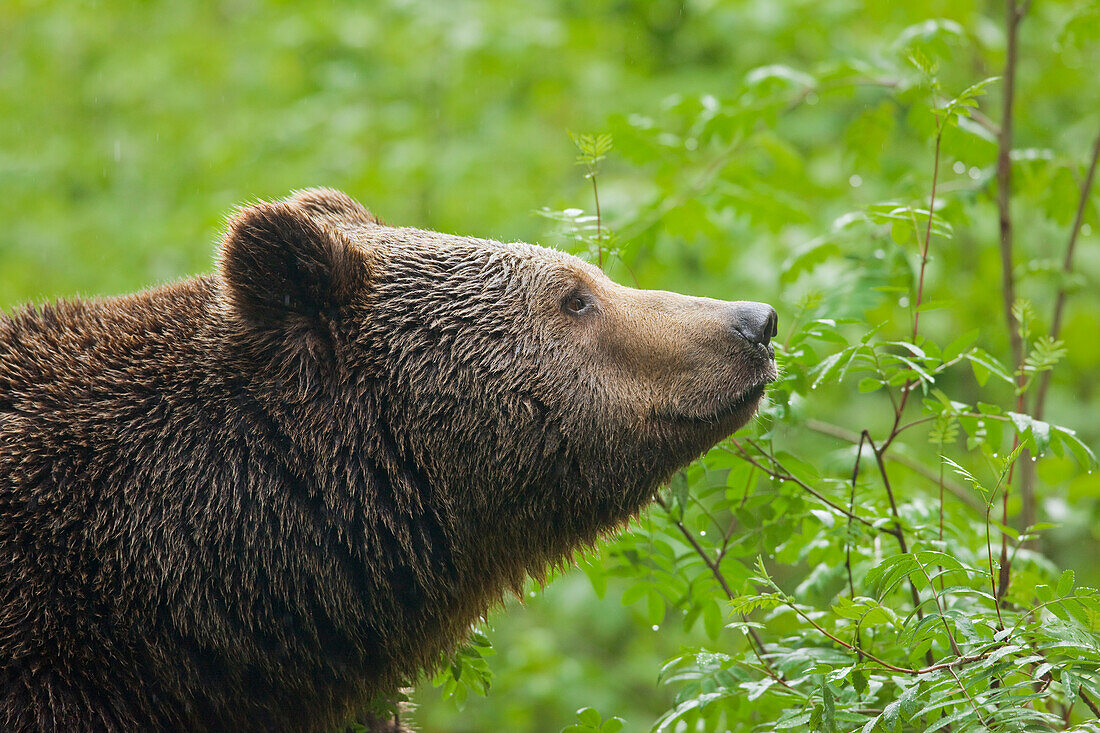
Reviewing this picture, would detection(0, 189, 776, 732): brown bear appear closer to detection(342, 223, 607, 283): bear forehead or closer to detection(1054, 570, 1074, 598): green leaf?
detection(342, 223, 607, 283): bear forehead

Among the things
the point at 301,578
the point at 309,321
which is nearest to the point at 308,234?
the point at 309,321

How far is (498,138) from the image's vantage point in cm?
796

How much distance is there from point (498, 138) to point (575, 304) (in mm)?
5169

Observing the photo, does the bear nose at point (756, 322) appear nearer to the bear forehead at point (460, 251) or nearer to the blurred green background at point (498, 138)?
the bear forehead at point (460, 251)

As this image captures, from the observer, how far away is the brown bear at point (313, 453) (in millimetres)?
2586

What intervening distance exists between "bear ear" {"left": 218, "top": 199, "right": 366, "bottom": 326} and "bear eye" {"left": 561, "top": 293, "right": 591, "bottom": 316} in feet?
2.10

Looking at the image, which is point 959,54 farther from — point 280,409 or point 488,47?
point 280,409

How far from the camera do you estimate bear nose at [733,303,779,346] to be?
290 cm

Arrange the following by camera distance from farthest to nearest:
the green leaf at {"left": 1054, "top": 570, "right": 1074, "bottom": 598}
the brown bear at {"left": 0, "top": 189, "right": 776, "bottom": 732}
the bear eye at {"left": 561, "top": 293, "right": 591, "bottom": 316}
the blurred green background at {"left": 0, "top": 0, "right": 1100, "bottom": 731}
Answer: the blurred green background at {"left": 0, "top": 0, "right": 1100, "bottom": 731}, the bear eye at {"left": 561, "top": 293, "right": 591, "bottom": 316}, the brown bear at {"left": 0, "top": 189, "right": 776, "bottom": 732}, the green leaf at {"left": 1054, "top": 570, "right": 1074, "bottom": 598}

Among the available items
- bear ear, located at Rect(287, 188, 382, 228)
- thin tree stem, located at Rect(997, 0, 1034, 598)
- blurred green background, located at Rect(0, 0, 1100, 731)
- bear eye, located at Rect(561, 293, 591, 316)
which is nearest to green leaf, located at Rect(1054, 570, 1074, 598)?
bear eye, located at Rect(561, 293, 591, 316)

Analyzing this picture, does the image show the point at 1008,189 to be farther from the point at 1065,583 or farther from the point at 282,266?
the point at 282,266

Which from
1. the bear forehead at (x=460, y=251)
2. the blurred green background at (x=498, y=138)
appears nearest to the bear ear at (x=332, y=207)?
the bear forehead at (x=460, y=251)

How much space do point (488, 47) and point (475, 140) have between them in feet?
2.63

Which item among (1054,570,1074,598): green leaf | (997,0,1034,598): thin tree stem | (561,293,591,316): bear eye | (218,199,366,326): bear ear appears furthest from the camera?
(997,0,1034,598): thin tree stem
